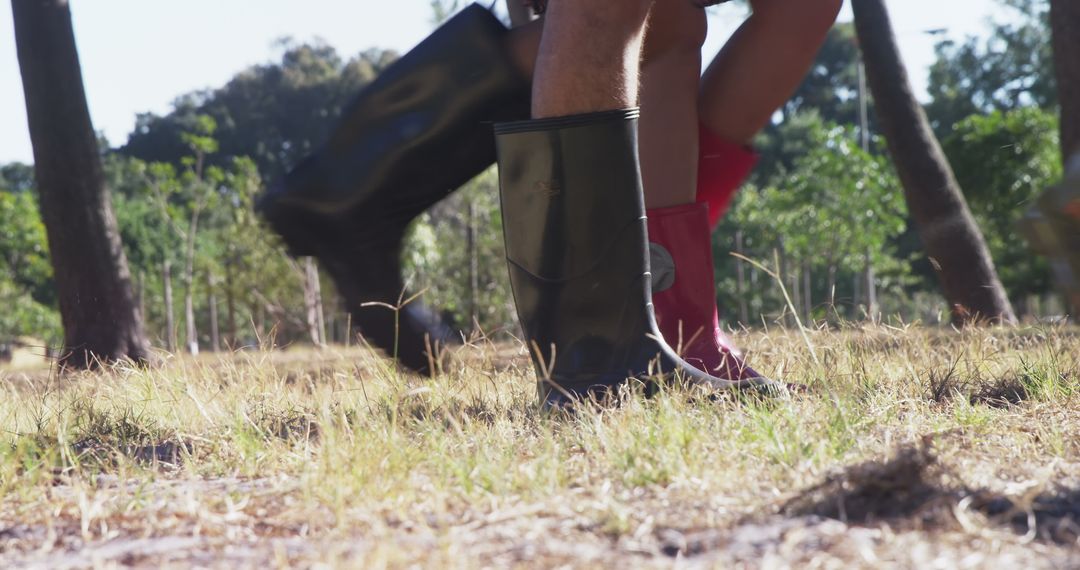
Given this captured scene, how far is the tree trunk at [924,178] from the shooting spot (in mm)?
6699

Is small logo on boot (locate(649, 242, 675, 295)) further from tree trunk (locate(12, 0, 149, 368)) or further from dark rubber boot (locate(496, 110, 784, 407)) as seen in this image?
tree trunk (locate(12, 0, 149, 368))

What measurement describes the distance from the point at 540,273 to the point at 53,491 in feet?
3.00

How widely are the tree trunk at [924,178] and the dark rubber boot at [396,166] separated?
507cm

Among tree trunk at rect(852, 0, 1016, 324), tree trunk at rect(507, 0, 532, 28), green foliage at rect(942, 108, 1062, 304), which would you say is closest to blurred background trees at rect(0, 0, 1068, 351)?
green foliage at rect(942, 108, 1062, 304)

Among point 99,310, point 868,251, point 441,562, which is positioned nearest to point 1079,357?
point 441,562

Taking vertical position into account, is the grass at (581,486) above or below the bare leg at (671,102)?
below

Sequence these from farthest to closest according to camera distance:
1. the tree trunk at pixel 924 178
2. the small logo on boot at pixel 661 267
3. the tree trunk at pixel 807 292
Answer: the tree trunk at pixel 924 178
the tree trunk at pixel 807 292
the small logo on boot at pixel 661 267

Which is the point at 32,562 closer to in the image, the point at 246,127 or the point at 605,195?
the point at 605,195

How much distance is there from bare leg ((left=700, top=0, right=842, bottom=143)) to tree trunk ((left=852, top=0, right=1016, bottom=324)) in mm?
4611

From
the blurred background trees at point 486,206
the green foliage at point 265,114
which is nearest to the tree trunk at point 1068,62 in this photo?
the blurred background trees at point 486,206

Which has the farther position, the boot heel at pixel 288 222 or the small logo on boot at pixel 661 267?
the boot heel at pixel 288 222

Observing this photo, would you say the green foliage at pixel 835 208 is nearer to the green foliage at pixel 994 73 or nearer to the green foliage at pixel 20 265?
the green foliage at pixel 994 73

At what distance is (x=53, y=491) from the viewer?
154 cm

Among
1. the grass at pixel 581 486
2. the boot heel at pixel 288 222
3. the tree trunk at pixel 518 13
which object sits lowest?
the grass at pixel 581 486
